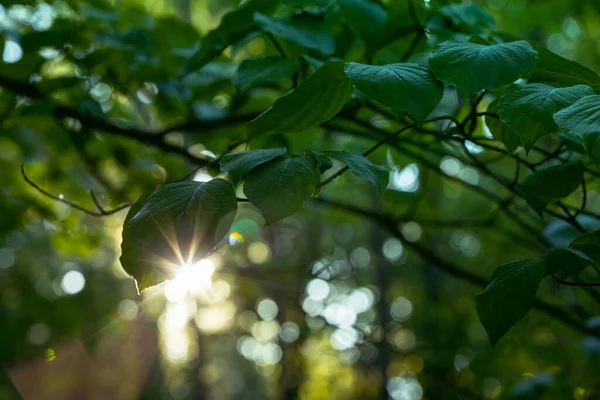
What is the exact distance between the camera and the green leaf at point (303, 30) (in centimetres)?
98

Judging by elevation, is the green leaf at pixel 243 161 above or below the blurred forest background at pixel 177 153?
above

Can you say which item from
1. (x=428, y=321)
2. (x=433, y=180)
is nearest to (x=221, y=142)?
(x=433, y=180)

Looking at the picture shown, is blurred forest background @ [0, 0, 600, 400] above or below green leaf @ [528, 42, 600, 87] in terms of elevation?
below

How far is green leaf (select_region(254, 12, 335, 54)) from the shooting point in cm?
98

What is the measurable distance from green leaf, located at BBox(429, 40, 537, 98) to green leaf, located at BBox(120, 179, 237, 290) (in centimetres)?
29

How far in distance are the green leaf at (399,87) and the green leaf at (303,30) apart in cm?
29

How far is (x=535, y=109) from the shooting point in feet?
2.18

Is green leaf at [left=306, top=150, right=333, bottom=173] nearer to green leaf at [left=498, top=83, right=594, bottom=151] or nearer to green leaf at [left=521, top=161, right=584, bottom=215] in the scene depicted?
green leaf at [left=498, top=83, right=594, bottom=151]

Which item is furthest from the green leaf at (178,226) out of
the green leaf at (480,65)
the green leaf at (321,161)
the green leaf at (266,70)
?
the green leaf at (266,70)

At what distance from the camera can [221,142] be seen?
1671mm

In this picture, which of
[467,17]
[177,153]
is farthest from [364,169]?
[177,153]

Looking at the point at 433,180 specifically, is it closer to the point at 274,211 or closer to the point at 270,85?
the point at 270,85

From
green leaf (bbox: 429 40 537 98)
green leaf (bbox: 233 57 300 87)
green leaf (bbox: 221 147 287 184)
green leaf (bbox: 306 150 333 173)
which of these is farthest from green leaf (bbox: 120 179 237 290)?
green leaf (bbox: 233 57 300 87)

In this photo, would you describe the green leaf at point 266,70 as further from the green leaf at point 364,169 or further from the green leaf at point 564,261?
the green leaf at point 564,261
